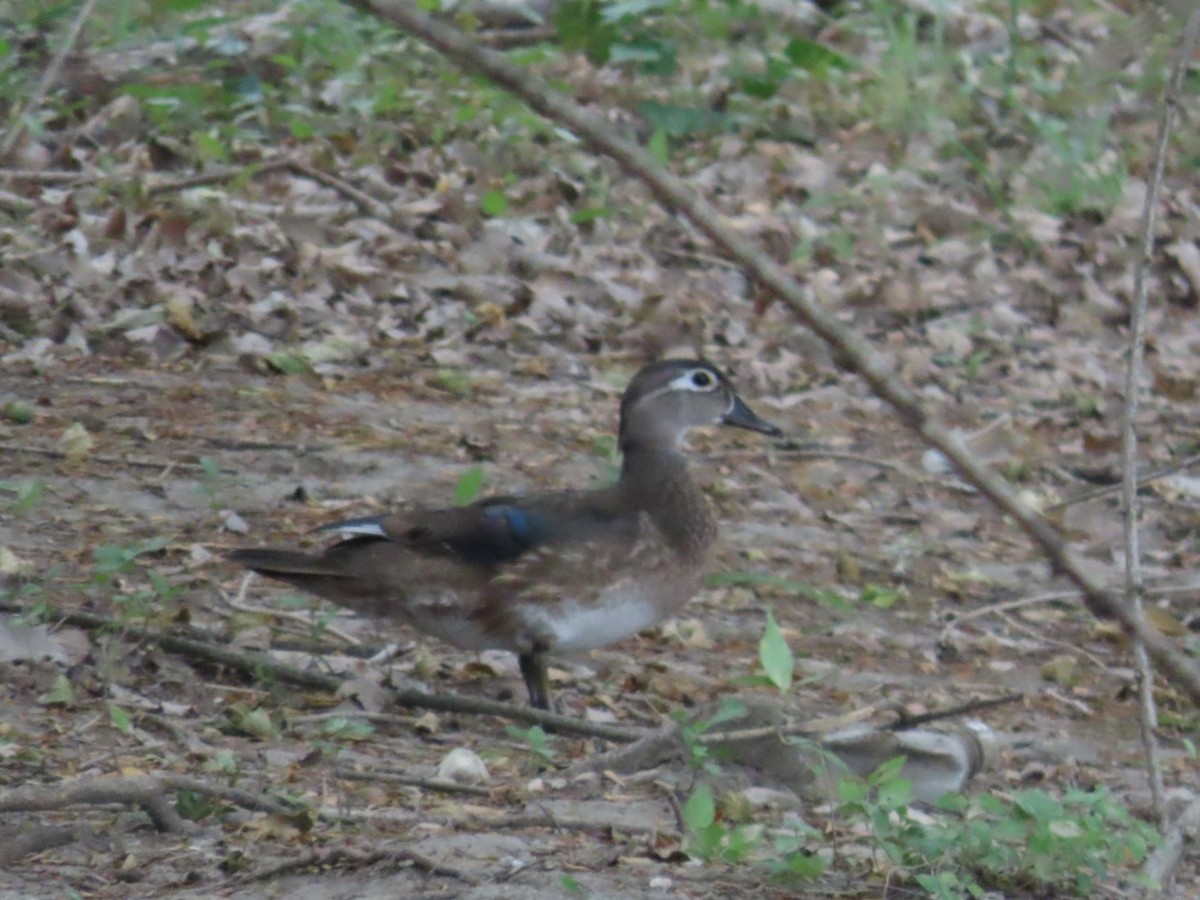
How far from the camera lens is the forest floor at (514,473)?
3814 millimetres

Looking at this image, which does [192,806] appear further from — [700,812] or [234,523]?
[234,523]

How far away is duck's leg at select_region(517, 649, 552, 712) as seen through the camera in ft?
15.9

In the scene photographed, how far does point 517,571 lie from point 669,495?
66cm

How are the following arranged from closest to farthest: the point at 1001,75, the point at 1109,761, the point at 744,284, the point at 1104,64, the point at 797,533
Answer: the point at 1104,64, the point at 1109,761, the point at 797,533, the point at 744,284, the point at 1001,75

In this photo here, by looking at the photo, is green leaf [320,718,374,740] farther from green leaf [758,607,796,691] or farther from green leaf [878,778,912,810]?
green leaf [878,778,912,810]

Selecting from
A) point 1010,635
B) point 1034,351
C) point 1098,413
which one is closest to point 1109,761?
point 1010,635

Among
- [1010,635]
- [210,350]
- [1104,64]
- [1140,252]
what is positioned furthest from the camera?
[210,350]

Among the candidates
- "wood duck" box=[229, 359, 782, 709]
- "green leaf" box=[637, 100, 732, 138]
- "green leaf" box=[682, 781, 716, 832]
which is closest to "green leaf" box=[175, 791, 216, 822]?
"green leaf" box=[682, 781, 716, 832]

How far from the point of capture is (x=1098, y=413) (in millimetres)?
8492

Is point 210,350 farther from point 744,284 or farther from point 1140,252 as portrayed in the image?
point 1140,252

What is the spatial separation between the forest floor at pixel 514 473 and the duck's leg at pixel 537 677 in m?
0.18

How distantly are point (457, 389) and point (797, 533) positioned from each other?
150 centimetres

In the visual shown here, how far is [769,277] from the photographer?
4.28 feet

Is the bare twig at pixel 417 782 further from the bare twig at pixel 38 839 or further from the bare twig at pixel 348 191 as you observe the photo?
the bare twig at pixel 348 191
